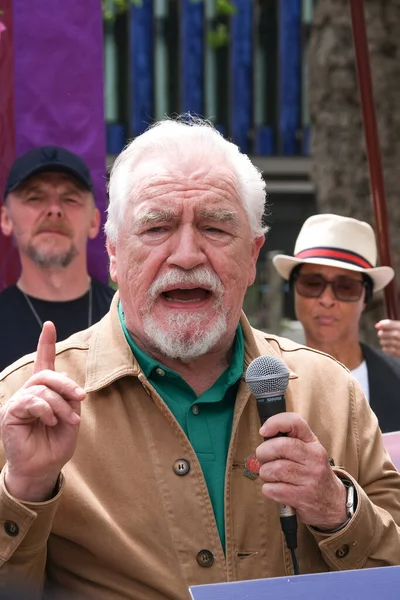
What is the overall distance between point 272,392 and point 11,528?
63 cm

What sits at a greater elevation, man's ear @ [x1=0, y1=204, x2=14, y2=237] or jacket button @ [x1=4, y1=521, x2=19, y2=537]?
man's ear @ [x1=0, y1=204, x2=14, y2=237]

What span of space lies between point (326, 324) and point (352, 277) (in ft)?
0.86

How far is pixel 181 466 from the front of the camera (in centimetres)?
244

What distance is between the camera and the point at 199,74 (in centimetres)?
2027

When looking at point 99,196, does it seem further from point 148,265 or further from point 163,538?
point 163,538

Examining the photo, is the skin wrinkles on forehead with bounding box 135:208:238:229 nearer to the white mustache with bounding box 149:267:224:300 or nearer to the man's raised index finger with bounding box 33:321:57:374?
the white mustache with bounding box 149:267:224:300

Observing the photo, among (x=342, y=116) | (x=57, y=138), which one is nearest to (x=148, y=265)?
(x=57, y=138)

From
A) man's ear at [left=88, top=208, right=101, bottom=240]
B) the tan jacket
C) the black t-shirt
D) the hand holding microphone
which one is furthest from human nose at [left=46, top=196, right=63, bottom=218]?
the hand holding microphone

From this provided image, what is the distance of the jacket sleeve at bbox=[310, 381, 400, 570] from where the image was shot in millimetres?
2398

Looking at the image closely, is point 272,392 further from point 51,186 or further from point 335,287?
point 335,287

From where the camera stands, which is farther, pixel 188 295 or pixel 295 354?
pixel 295 354

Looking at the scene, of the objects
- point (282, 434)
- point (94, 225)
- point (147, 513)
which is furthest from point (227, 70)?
point (282, 434)

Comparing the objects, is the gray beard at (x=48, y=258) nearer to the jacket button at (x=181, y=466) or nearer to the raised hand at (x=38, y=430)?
the jacket button at (x=181, y=466)

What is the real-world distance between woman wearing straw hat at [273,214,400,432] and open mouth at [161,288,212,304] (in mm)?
1746
